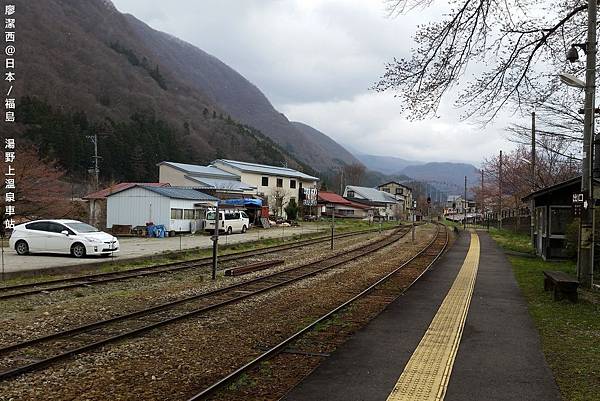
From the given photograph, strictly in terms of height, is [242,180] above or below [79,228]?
above

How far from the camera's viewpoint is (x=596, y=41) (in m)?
12.4

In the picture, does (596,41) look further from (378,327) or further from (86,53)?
(86,53)

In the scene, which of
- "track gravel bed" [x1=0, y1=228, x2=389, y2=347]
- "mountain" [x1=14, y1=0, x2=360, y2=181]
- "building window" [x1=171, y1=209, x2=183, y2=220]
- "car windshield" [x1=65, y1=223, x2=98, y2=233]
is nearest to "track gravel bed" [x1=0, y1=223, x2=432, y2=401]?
"track gravel bed" [x1=0, y1=228, x2=389, y2=347]

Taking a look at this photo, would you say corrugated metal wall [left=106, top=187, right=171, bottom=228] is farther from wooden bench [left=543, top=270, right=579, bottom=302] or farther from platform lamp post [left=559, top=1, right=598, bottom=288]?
wooden bench [left=543, top=270, right=579, bottom=302]

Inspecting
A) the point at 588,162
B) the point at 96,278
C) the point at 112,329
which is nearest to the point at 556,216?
the point at 588,162

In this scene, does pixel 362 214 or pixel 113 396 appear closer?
pixel 113 396

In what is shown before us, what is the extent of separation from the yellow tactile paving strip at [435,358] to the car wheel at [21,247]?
598 inches

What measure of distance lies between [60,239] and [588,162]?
→ 652 inches

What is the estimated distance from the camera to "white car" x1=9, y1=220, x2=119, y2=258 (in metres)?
19.4

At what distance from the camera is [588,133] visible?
1255cm

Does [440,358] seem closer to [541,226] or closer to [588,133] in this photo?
[588,133]

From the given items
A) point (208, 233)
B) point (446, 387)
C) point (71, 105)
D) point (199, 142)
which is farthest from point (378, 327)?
point (199, 142)

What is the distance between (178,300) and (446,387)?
6.94m

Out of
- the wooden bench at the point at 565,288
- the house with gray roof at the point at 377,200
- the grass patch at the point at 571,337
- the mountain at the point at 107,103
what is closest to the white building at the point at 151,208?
the mountain at the point at 107,103
